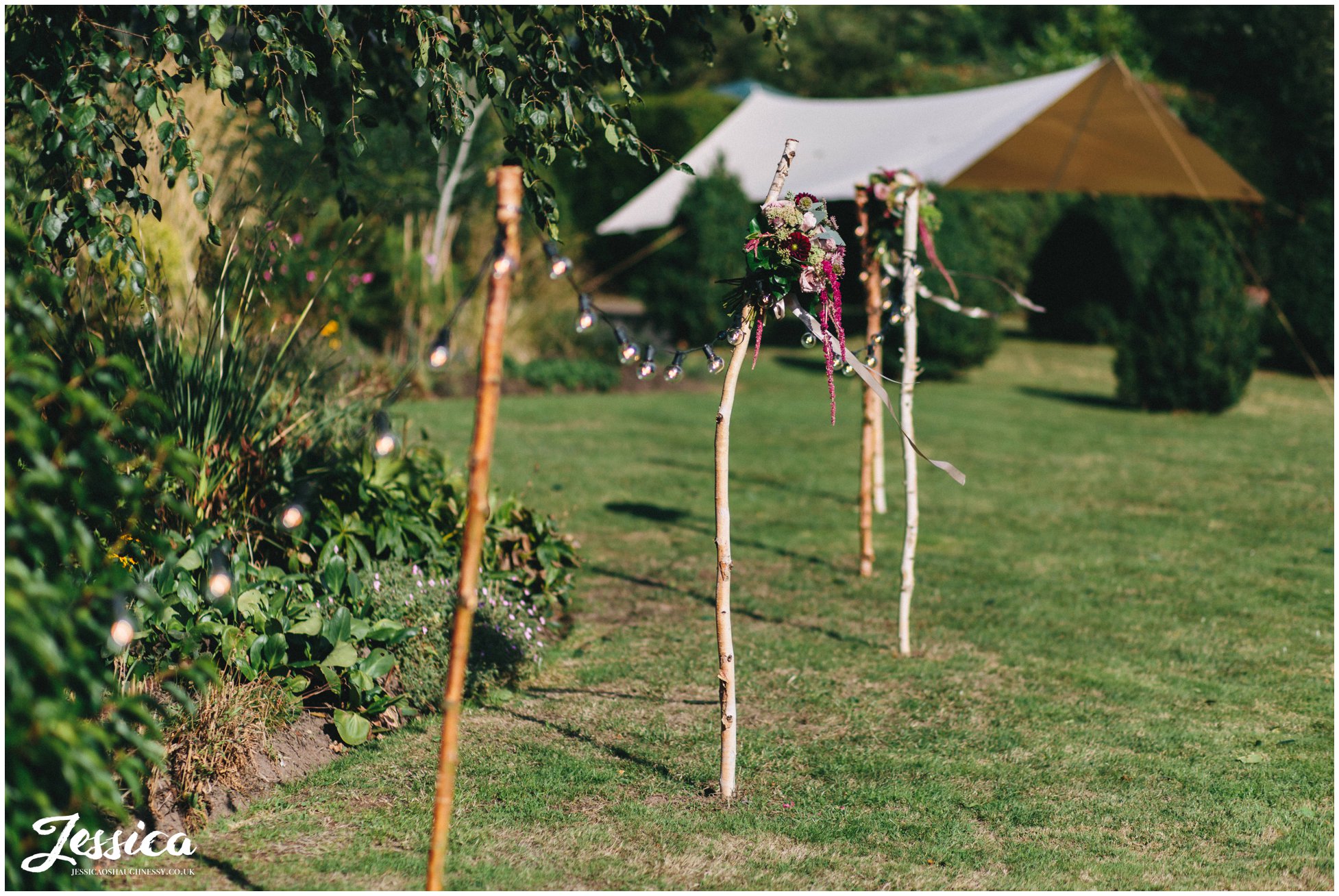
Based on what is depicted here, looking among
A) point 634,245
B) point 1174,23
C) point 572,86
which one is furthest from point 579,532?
point 1174,23

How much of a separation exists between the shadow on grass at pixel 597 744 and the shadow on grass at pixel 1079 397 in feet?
34.3

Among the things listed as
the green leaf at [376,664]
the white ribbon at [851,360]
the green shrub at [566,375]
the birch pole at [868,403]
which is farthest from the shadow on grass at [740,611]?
the green shrub at [566,375]

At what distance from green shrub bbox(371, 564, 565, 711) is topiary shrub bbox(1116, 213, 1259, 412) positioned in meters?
9.75

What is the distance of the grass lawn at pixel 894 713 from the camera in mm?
3410

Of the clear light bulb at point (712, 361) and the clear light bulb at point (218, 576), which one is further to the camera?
the clear light bulb at point (712, 361)

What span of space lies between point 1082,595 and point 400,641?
3.87 m

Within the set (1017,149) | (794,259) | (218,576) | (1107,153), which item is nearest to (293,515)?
(218,576)

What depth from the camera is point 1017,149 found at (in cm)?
1496

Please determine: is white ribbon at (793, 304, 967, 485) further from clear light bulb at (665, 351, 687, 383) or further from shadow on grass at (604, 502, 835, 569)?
shadow on grass at (604, 502, 835, 569)

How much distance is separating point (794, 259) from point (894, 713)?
6.89 ft

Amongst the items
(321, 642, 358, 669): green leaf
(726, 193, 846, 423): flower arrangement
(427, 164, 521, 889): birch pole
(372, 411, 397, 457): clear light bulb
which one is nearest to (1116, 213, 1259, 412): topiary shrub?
(726, 193, 846, 423): flower arrangement

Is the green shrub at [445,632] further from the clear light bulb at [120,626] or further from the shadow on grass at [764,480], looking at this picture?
the shadow on grass at [764,480]

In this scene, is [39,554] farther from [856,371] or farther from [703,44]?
[703,44]

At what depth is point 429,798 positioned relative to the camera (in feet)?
12.0
